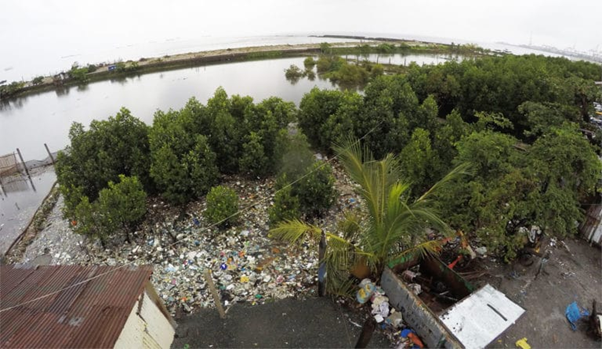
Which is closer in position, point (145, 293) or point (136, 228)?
point (145, 293)

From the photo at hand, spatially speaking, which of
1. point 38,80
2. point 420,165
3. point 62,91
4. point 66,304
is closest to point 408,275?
point 420,165

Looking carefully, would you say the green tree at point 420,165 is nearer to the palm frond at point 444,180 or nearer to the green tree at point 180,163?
the palm frond at point 444,180

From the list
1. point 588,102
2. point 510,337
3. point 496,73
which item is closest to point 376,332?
point 510,337

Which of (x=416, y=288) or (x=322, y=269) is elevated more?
(x=322, y=269)

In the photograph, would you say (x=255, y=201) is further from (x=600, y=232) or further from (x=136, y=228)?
(x=600, y=232)

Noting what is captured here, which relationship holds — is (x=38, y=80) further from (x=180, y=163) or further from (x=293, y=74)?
(x=180, y=163)

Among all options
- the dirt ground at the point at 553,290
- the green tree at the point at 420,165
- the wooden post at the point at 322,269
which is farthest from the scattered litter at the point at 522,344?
the green tree at the point at 420,165
